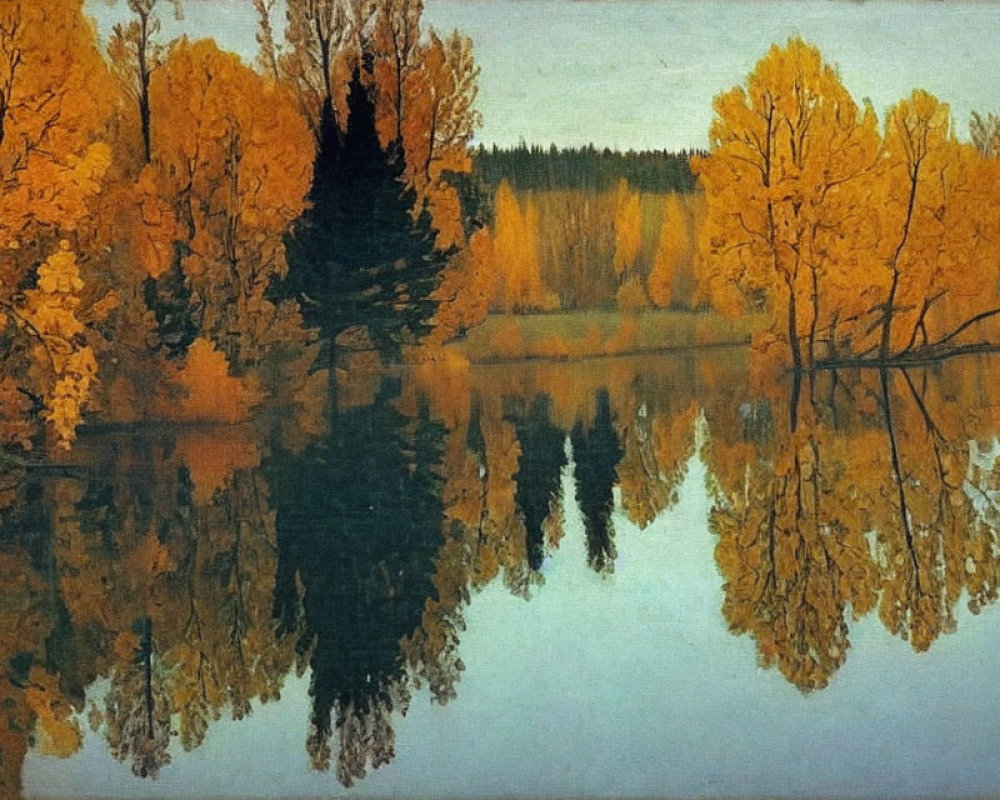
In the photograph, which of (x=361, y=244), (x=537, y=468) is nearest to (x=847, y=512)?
(x=537, y=468)

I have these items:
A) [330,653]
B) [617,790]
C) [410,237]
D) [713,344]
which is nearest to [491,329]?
[410,237]

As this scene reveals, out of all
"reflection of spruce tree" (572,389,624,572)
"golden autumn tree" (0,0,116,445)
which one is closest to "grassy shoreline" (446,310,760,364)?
"reflection of spruce tree" (572,389,624,572)

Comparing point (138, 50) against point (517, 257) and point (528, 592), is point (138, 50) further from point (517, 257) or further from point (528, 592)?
point (528, 592)

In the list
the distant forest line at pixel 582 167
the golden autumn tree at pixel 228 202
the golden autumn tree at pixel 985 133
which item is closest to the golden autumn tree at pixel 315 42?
the golden autumn tree at pixel 228 202

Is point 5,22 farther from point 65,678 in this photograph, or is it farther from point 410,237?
point 65,678

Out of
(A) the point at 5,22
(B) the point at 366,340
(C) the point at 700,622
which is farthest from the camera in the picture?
(B) the point at 366,340

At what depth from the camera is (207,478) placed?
14.5 feet

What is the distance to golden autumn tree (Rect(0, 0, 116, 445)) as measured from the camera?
14.2 ft

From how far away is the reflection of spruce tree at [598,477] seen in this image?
13.7ft

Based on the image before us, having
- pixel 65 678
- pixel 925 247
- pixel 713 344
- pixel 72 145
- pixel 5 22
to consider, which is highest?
pixel 5 22

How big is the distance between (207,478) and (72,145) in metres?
1.41

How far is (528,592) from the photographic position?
400 centimetres

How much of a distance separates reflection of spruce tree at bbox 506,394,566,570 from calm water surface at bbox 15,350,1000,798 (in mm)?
11

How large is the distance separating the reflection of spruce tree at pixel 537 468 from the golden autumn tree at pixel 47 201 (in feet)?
5.78
